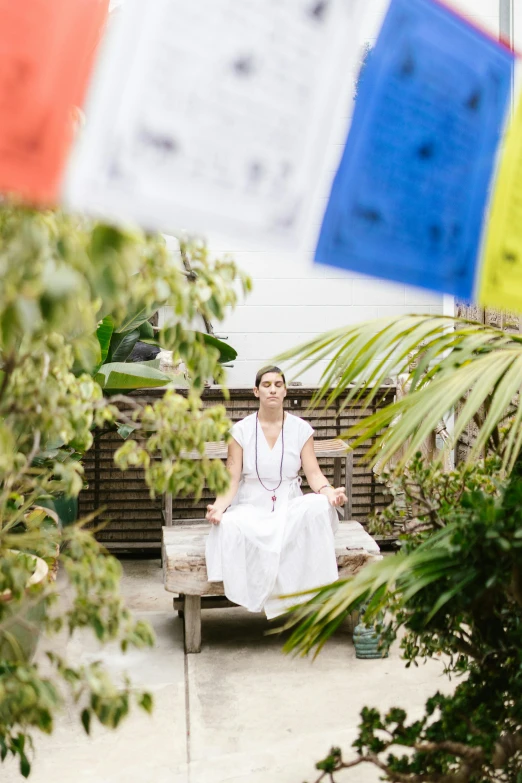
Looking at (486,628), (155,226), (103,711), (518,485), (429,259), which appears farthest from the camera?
(486,628)

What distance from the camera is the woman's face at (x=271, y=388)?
4.27 m

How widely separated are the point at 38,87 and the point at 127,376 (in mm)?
3230

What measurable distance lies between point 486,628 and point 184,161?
4.05ft

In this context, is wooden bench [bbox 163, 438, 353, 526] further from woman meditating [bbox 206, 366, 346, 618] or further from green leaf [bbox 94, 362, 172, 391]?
green leaf [bbox 94, 362, 172, 391]

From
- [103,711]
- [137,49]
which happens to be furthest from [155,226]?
[103,711]

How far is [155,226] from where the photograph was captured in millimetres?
1143

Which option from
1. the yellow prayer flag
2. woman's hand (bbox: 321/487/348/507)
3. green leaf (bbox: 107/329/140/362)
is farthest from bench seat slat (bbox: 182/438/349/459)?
the yellow prayer flag

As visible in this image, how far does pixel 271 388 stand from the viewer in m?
4.29

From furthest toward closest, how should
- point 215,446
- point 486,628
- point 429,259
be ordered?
point 215,446 → point 486,628 → point 429,259

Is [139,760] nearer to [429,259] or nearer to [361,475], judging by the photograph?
[429,259]

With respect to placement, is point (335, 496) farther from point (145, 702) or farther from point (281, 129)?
point (281, 129)

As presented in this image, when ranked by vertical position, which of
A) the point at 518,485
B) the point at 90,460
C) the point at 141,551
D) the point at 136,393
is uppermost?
the point at 518,485

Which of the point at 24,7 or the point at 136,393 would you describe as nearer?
the point at 24,7

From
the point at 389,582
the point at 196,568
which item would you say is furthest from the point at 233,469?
the point at 389,582
